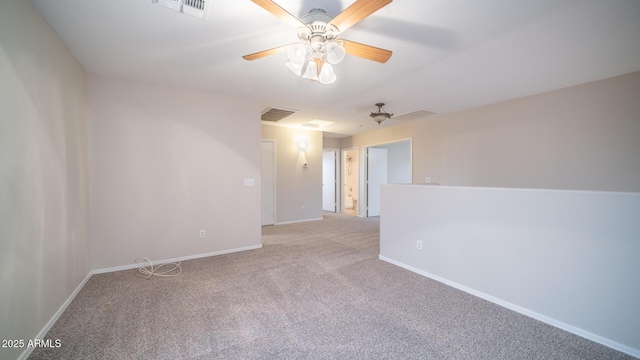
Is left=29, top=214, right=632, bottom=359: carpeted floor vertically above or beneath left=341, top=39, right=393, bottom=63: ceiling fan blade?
beneath

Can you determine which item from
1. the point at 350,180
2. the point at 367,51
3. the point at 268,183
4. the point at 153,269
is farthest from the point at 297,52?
the point at 350,180

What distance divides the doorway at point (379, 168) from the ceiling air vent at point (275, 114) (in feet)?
9.96

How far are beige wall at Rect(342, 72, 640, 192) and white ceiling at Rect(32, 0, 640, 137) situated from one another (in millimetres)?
292

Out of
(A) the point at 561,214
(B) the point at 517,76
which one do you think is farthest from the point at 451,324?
(B) the point at 517,76

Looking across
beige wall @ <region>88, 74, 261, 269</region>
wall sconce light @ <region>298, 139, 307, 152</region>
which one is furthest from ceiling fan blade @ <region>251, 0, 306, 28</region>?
wall sconce light @ <region>298, 139, 307, 152</region>

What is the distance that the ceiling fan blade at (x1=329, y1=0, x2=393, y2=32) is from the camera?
52.9 inches

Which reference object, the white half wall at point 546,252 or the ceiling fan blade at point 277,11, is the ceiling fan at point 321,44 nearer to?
the ceiling fan blade at point 277,11

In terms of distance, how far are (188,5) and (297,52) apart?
2.92 ft

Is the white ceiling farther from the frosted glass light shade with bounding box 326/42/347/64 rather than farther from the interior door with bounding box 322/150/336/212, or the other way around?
the interior door with bounding box 322/150/336/212

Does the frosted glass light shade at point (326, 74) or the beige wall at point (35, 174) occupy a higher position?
the frosted glass light shade at point (326, 74)

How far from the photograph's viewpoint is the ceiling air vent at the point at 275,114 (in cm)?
452

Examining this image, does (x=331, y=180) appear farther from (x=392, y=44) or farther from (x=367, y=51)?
(x=367, y=51)

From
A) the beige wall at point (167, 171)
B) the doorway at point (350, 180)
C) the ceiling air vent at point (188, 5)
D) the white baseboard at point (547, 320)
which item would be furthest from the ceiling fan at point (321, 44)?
the doorway at point (350, 180)

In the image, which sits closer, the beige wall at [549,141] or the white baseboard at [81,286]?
the white baseboard at [81,286]
